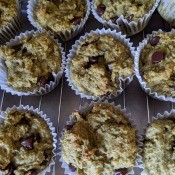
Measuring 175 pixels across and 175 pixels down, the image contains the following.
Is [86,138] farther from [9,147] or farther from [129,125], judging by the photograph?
[9,147]

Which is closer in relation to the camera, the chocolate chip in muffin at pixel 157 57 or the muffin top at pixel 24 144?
the muffin top at pixel 24 144

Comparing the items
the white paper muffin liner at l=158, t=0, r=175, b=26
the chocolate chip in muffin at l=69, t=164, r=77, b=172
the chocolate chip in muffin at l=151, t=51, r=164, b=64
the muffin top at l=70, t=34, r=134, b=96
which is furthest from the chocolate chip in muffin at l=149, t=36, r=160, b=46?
the chocolate chip in muffin at l=69, t=164, r=77, b=172

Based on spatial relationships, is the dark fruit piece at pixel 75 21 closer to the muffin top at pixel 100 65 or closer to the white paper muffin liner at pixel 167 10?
the muffin top at pixel 100 65

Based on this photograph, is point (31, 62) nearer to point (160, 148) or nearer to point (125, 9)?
point (125, 9)

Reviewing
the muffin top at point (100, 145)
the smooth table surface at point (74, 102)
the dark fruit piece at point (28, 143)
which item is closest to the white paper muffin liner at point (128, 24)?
the smooth table surface at point (74, 102)

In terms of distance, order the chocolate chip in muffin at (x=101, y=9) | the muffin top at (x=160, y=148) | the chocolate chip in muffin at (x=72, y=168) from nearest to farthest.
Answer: the muffin top at (x=160, y=148) → the chocolate chip in muffin at (x=72, y=168) → the chocolate chip in muffin at (x=101, y=9)

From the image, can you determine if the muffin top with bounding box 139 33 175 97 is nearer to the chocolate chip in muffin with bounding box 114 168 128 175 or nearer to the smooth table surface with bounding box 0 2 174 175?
the smooth table surface with bounding box 0 2 174 175

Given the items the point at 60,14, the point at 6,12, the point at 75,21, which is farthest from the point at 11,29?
the point at 75,21

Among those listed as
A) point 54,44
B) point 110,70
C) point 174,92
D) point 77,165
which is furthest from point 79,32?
point 77,165
